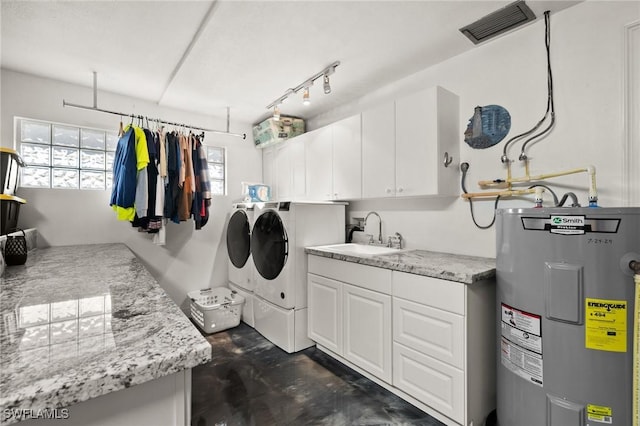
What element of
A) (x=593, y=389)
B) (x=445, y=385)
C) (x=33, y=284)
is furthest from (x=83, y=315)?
(x=593, y=389)

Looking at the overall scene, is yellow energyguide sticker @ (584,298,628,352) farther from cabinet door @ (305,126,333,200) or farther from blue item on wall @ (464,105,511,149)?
cabinet door @ (305,126,333,200)

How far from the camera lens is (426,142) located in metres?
2.19

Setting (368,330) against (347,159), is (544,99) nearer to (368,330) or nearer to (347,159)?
(347,159)

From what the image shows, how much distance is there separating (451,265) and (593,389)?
0.80 m

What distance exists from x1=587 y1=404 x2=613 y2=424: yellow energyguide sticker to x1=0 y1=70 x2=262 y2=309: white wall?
3506mm

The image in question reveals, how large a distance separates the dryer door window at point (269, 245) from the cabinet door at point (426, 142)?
1115 mm

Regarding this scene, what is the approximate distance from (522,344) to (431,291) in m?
0.48

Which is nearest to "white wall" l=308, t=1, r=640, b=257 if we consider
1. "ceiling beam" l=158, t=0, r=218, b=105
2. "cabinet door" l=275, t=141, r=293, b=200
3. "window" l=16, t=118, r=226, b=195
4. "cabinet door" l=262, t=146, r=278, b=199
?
"cabinet door" l=275, t=141, r=293, b=200

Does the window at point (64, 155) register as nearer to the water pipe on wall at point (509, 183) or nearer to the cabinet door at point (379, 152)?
the cabinet door at point (379, 152)

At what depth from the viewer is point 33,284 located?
4.25 ft

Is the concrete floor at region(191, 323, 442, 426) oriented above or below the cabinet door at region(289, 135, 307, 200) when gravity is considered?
below

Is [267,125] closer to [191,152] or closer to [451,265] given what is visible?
[191,152]

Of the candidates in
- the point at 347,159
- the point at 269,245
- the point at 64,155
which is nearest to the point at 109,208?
the point at 64,155

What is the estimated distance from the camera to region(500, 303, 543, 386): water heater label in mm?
1387
